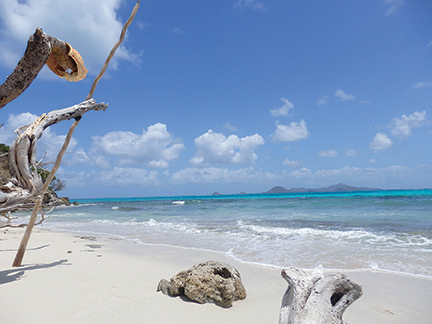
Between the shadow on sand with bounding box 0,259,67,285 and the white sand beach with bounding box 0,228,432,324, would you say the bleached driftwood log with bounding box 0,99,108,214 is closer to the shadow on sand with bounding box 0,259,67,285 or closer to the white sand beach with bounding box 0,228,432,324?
the white sand beach with bounding box 0,228,432,324

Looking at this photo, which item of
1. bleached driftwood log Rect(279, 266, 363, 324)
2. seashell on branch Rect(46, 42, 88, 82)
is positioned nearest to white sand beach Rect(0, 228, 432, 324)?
bleached driftwood log Rect(279, 266, 363, 324)

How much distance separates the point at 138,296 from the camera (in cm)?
357

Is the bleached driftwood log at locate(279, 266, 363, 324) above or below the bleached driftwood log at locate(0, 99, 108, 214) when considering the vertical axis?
below

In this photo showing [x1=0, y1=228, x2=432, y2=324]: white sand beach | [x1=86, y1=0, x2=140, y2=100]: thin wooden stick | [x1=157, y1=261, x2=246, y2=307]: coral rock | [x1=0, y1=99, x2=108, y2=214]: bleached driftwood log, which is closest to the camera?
[x1=0, y1=99, x2=108, y2=214]: bleached driftwood log

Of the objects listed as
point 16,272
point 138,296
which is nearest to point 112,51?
point 138,296

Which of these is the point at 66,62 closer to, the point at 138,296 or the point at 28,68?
the point at 28,68

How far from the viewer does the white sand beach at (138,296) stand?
9.91 ft

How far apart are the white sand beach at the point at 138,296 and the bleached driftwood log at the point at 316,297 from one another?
115 centimetres

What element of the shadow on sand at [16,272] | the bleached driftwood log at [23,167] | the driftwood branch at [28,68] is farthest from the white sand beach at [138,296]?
the driftwood branch at [28,68]

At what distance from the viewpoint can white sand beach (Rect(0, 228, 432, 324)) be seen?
9.91 feet

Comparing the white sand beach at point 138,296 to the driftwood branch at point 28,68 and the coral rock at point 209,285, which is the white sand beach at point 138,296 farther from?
the driftwood branch at point 28,68

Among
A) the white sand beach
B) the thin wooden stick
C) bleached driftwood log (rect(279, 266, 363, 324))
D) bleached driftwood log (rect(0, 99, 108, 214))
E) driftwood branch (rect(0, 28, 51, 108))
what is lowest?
the white sand beach

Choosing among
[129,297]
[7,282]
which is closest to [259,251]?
[129,297]

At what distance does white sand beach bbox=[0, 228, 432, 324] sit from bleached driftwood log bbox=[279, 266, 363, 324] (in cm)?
115
